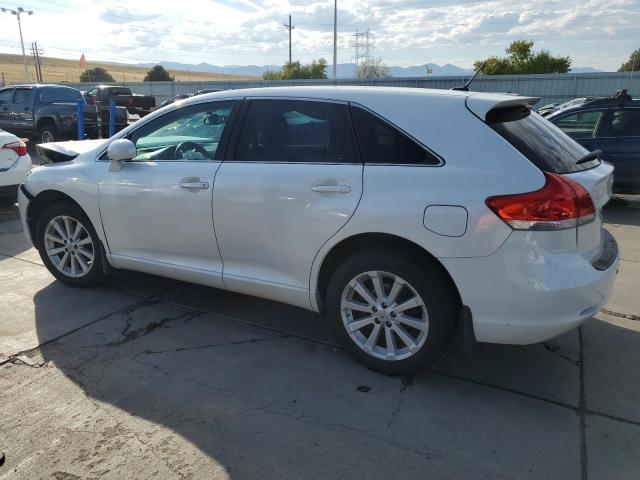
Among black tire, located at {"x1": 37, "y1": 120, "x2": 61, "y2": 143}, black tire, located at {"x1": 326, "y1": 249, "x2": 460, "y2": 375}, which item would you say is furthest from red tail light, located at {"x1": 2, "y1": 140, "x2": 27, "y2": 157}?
black tire, located at {"x1": 37, "y1": 120, "x2": 61, "y2": 143}

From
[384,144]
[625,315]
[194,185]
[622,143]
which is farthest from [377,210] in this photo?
[622,143]

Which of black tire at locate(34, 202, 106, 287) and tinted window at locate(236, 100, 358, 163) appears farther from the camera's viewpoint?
black tire at locate(34, 202, 106, 287)

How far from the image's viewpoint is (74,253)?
15.1ft

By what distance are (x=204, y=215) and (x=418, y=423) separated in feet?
6.43

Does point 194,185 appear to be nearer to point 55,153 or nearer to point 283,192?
point 283,192

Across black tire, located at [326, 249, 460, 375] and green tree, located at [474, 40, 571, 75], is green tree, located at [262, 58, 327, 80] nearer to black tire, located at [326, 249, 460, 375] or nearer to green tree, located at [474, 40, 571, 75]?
green tree, located at [474, 40, 571, 75]

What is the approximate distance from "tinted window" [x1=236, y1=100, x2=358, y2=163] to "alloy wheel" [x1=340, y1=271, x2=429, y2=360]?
30.3 inches

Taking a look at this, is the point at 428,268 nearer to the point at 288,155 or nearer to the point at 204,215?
the point at 288,155

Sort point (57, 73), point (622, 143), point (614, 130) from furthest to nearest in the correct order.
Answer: point (57, 73)
point (614, 130)
point (622, 143)

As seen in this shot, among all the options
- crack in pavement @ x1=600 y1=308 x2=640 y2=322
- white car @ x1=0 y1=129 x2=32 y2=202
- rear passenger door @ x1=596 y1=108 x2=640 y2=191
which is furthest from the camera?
rear passenger door @ x1=596 y1=108 x2=640 y2=191

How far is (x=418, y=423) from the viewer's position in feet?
9.27

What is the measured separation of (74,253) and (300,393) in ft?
8.61

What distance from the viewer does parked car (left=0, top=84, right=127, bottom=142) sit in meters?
14.1

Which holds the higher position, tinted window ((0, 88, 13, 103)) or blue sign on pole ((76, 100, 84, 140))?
tinted window ((0, 88, 13, 103))
